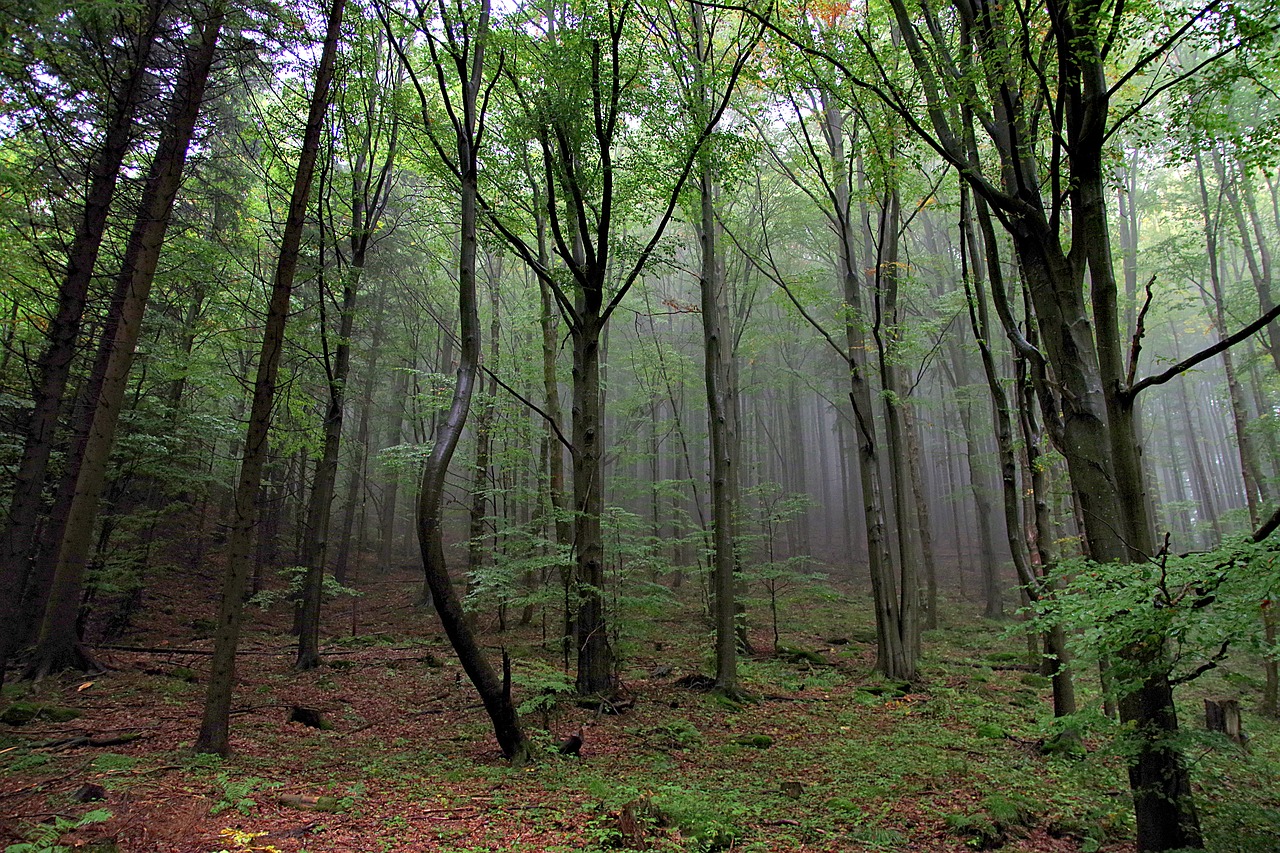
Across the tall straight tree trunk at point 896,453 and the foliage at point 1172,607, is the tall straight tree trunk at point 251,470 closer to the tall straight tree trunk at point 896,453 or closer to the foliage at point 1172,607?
the foliage at point 1172,607

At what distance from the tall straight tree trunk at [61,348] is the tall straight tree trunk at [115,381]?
36cm

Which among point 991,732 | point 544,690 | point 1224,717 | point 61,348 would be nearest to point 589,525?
point 544,690

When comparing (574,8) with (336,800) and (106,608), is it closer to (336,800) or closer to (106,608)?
(336,800)

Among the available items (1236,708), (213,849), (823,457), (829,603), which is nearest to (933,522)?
(823,457)

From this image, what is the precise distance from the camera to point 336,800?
14.6 ft

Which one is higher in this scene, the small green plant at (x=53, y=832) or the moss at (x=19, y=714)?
the moss at (x=19, y=714)

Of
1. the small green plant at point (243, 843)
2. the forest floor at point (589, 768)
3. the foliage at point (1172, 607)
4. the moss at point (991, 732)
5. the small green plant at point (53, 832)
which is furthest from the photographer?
the moss at point (991, 732)

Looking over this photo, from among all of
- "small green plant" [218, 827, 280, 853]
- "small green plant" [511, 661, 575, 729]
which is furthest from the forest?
"small green plant" [511, 661, 575, 729]

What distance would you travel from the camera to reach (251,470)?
5.67m

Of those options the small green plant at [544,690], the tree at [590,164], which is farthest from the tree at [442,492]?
the tree at [590,164]

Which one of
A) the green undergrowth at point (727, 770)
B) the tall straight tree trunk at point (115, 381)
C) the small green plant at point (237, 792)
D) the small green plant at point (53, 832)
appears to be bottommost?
the green undergrowth at point (727, 770)

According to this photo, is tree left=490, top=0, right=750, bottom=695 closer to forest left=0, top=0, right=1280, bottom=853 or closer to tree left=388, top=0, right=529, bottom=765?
forest left=0, top=0, right=1280, bottom=853

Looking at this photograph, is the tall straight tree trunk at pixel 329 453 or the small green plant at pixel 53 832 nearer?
the small green plant at pixel 53 832

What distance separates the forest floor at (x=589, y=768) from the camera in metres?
3.89
